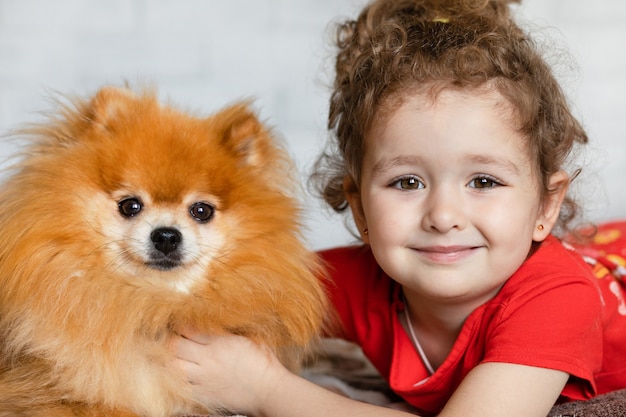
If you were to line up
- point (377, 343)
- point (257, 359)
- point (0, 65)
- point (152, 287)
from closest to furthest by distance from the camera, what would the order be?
point (152, 287)
point (257, 359)
point (377, 343)
point (0, 65)

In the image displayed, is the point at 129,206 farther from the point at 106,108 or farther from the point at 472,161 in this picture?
the point at 472,161

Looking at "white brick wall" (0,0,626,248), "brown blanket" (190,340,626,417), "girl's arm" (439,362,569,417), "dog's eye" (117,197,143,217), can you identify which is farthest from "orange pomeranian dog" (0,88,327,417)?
"white brick wall" (0,0,626,248)

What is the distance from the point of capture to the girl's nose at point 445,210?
1.83 m

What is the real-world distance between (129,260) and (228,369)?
0.32m

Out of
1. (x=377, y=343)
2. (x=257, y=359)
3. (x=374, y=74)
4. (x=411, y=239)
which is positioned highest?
(x=374, y=74)

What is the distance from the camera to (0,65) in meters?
3.42

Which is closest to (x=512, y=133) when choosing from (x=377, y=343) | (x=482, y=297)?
(x=482, y=297)

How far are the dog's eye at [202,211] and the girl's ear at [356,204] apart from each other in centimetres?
49

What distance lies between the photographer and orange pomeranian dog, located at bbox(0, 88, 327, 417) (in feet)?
5.50

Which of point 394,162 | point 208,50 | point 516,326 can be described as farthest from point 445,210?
point 208,50

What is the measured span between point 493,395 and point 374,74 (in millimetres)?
779

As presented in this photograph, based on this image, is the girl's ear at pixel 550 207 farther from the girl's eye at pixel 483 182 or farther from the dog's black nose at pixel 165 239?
the dog's black nose at pixel 165 239

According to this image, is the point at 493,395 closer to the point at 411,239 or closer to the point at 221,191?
the point at 411,239

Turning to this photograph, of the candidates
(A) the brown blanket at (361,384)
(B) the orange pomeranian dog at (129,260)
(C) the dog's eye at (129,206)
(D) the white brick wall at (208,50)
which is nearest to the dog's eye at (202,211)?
(B) the orange pomeranian dog at (129,260)
